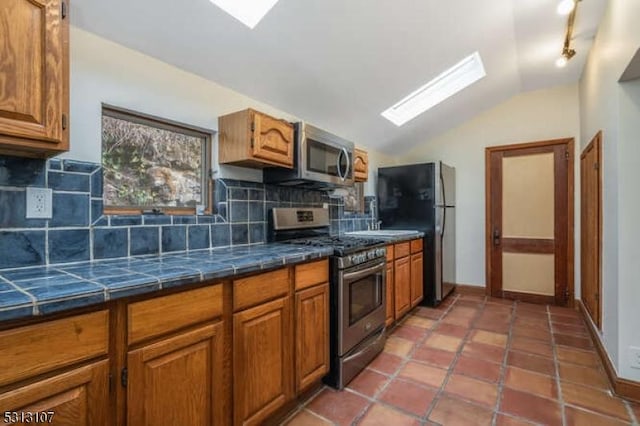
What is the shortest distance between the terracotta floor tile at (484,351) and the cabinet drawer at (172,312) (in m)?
2.15

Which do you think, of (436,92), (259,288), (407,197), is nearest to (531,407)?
(259,288)

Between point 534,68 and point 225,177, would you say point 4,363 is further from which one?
point 534,68

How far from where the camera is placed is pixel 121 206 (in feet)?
5.61

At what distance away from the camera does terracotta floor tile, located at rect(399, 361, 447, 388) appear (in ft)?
6.91

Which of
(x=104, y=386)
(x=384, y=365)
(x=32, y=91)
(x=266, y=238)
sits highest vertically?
(x=32, y=91)

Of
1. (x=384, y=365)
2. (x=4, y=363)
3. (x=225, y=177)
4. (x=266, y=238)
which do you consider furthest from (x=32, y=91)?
(x=384, y=365)

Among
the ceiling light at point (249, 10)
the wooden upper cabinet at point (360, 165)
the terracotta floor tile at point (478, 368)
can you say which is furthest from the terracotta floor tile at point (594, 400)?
the ceiling light at point (249, 10)

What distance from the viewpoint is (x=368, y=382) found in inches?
82.7

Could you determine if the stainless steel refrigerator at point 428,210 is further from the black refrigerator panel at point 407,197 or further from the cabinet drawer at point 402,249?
the cabinet drawer at point 402,249

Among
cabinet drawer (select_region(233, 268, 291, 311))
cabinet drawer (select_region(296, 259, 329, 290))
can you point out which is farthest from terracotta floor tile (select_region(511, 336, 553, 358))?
cabinet drawer (select_region(233, 268, 291, 311))

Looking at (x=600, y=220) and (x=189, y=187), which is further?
(x=600, y=220)

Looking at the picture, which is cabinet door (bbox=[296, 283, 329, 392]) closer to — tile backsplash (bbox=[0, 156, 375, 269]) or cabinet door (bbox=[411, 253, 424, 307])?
tile backsplash (bbox=[0, 156, 375, 269])

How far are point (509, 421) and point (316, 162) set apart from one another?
80.4 inches

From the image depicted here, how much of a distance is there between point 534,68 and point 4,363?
4.49 metres
